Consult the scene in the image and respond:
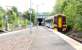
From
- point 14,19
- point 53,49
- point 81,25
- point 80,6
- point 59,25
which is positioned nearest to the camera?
point 53,49

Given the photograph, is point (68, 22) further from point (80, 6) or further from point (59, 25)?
point (80, 6)

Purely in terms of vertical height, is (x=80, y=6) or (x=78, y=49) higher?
(x=80, y=6)

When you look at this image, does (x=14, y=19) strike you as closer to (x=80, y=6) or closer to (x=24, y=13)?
(x=80, y=6)

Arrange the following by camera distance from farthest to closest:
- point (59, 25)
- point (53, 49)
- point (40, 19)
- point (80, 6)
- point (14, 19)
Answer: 1. point (40, 19)
2. point (14, 19)
3. point (59, 25)
4. point (80, 6)
5. point (53, 49)

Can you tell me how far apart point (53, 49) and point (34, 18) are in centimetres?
11451

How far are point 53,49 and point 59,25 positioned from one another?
38.5 m

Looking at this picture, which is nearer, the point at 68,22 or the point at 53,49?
the point at 53,49

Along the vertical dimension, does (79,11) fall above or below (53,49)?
above

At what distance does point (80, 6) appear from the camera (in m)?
32.8

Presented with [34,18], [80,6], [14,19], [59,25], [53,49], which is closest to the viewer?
[53,49]

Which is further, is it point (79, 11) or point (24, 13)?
point (24, 13)

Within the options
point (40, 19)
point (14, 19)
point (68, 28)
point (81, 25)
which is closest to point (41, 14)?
point (40, 19)

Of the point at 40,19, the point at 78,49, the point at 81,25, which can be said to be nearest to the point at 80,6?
the point at 81,25

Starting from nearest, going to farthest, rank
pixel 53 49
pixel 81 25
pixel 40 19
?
pixel 53 49 < pixel 81 25 < pixel 40 19
